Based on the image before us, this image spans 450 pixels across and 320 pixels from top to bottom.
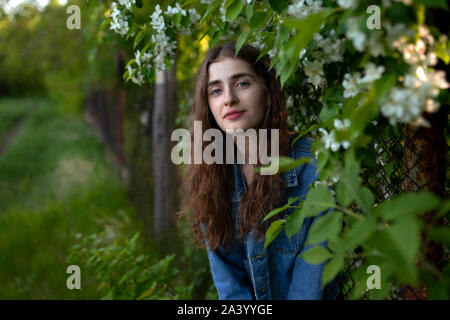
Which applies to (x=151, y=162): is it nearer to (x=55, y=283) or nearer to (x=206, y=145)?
(x=55, y=283)

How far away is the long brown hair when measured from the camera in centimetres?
173

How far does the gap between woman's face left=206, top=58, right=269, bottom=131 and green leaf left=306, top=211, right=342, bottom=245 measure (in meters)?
0.88

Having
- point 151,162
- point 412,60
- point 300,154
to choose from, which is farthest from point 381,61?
point 151,162

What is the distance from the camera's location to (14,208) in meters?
5.96

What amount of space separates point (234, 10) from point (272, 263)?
113cm

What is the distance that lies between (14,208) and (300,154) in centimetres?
Answer: 566

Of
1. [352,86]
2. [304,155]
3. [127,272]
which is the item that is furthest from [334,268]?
[127,272]

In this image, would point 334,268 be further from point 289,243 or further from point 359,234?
point 289,243

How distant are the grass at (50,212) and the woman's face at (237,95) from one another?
2123mm

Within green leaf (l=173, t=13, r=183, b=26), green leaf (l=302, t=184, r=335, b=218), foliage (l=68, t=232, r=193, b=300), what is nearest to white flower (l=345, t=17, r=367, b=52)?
green leaf (l=302, t=184, r=335, b=218)

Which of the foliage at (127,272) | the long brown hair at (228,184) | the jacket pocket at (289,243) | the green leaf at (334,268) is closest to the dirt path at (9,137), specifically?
the foliage at (127,272)

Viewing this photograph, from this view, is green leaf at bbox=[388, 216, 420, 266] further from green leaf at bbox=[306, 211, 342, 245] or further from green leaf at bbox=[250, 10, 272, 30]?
green leaf at bbox=[250, 10, 272, 30]

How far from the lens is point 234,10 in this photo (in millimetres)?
1236

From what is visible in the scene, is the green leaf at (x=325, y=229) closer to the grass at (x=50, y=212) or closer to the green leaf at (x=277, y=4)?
the green leaf at (x=277, y=4)
